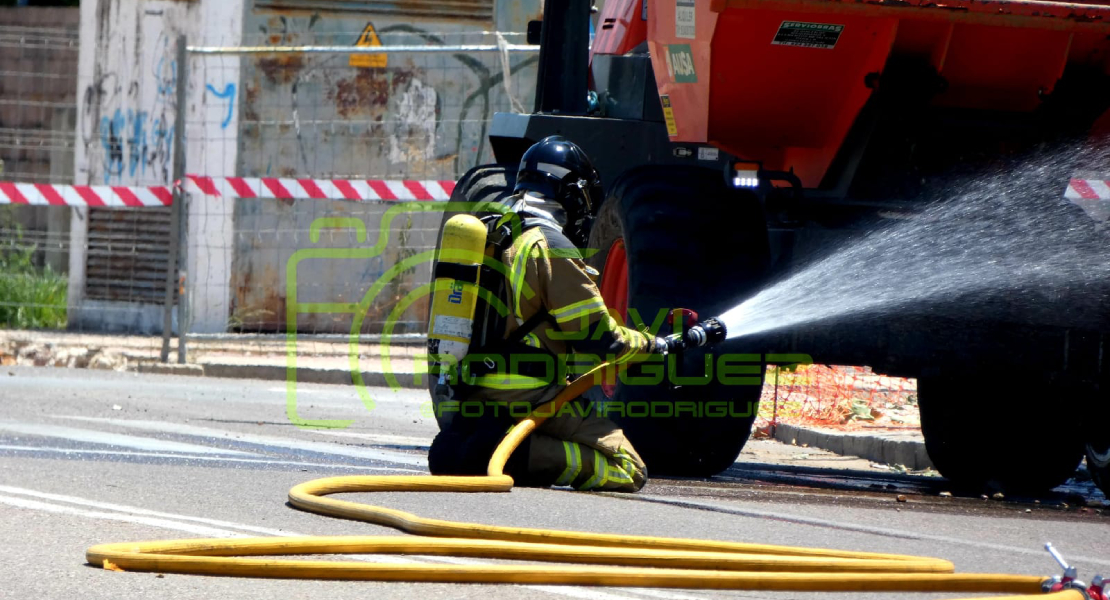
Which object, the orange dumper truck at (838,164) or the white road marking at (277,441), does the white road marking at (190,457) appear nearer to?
the white road marking at (277,441)

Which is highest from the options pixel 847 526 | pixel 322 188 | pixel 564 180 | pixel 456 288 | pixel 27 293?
pixel 322 188

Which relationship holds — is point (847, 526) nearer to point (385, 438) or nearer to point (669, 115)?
point (669, 115)

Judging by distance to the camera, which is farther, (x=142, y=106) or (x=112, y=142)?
(x=112, y=142)

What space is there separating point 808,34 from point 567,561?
9.11 feet

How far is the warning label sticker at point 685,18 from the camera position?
263 inches

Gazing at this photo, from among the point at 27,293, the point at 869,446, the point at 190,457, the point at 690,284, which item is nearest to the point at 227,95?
the point at 27,293

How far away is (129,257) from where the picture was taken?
15.0 metres

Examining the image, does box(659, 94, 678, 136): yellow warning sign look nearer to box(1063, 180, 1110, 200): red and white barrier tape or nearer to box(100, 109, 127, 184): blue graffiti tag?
box(1063, 180, 1110, 200): red and white barrier tape

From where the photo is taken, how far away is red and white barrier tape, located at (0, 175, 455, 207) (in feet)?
42.7

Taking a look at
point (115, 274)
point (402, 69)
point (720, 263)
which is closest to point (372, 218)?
point (402, 69)

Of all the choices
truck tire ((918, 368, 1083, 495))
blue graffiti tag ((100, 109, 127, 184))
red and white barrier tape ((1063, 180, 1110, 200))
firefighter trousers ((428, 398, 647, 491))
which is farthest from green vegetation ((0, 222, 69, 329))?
red and white barrier tape ((1063, 180, 1110, 200))

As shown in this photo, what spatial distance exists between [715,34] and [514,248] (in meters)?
1.27

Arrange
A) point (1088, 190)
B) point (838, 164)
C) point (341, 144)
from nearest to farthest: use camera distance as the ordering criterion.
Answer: point (1088, 190)
point (838, 164)
point (341, 144)

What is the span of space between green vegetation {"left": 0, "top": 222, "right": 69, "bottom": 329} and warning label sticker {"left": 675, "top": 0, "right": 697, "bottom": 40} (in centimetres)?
933
